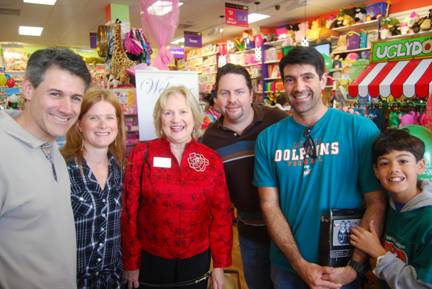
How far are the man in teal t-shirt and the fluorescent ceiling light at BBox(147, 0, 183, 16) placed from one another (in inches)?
65.8

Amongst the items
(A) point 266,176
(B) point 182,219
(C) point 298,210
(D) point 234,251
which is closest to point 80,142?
(B) point 182,219

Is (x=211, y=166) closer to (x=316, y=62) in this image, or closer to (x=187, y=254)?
(x=187, y=254)

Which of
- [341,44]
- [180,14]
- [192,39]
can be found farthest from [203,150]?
Answer: [192,39]

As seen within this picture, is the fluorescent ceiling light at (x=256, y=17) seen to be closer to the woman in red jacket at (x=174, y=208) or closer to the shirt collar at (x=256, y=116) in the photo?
the shirt collar at (x=256, y=116)

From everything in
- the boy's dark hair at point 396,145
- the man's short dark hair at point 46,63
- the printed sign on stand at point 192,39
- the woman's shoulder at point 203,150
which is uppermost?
the printed sign on stand at point 192,39

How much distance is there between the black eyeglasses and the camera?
1.62 metres

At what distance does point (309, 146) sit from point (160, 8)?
2.05m

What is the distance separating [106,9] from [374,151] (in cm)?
816

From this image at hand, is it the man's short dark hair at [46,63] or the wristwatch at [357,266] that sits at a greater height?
the man's short dark hair at [46,63]

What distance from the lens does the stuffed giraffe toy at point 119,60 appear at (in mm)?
3014

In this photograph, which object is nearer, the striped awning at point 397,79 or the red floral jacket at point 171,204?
the red floral jacket at point 171,204

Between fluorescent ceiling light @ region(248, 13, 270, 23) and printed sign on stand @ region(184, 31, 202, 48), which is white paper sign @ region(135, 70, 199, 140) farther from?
printed sign on stand @ region(184, 31, 202, 48)

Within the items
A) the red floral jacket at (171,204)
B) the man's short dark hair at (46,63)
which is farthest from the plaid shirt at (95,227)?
the man's short dark hair at (46,63)

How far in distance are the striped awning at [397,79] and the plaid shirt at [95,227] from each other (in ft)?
7.03
